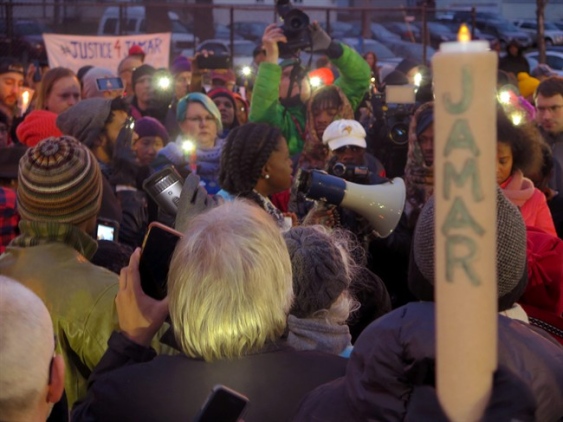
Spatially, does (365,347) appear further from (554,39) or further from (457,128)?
(554,39)

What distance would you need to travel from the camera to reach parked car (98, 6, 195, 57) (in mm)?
19062

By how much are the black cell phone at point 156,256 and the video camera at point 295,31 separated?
398cm

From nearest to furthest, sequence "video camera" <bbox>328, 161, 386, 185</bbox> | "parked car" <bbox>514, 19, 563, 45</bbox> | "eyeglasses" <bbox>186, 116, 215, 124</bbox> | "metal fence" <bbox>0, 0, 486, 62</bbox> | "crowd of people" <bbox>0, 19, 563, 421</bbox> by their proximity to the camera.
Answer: "crowd of people" <bbox>0, 19, 563, 421</bbox>
"video camera" <bbox>328, 161, 386, 185</bbox>
"eyeglasses" <bbox>186, 116, 215, 124</bbox>
"metal fence" <bbox>0, 0, 486, 62</bbox>
"parked car" <bbox>514, 19, 563, 45</bbox>

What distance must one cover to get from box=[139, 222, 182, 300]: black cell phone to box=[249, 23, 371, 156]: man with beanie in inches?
132

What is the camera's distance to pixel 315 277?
2.70 metres

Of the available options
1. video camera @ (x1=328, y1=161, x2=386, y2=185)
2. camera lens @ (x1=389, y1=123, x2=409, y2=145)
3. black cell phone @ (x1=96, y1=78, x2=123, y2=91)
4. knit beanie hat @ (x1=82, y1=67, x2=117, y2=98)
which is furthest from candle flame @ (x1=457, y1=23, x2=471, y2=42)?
knit beanie hat @ (x1=82, y1=67, x2=117, y2=98)

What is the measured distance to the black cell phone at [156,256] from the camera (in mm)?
2545

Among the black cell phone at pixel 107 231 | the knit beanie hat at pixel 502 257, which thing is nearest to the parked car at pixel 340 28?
the black cell phone at pixel 107 231

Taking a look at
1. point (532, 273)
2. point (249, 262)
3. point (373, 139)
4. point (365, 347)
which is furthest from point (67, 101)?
point (365, 347)

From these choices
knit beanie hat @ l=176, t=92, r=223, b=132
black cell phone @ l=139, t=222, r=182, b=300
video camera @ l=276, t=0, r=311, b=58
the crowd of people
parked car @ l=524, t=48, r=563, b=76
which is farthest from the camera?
parked car @ l=524, t=48, r=563, b=76

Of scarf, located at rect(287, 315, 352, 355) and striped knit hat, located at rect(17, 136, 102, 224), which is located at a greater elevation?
striped knit hat, located at rect(17, 136, 102, 224)

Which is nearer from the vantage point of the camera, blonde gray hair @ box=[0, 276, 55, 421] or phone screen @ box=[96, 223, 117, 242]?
blonde gray hair @ box=[0, 276, 55, 421]

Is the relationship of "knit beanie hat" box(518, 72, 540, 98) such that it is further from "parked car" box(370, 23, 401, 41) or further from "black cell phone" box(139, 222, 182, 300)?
"parked car" box(370, 23, 401, 41)

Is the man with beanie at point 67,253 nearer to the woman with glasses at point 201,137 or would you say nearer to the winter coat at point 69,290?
the winter coat at point 69,290
